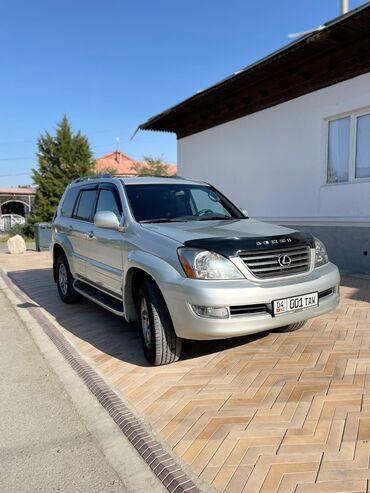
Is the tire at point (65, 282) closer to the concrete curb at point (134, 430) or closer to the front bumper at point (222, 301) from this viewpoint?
the concrete curb at point (134, 430)

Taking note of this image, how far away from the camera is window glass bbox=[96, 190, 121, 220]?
481 cm

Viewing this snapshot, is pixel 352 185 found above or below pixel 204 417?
above

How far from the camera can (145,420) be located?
119 inches

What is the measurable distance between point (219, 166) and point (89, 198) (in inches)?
270

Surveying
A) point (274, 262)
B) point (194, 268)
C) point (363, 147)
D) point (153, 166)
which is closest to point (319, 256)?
point (274, 262)

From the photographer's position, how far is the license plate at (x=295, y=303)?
138 inches

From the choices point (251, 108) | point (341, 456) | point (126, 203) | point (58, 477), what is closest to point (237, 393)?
point (341, 456)

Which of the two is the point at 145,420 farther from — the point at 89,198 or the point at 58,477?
the point at 89,198

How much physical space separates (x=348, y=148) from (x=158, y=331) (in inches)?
250

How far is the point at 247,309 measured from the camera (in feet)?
11.3

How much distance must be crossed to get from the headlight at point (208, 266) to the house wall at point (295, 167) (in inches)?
210

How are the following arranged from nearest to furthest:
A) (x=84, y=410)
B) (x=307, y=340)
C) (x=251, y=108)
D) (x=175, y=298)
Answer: (x=84, y=410), (x=175, y=298), (x=307, y=340), (x=251, y=108)

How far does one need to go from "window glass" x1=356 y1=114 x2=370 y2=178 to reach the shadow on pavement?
4911 mm

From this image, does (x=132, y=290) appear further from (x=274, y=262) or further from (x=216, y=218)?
(x=274, y=262)
